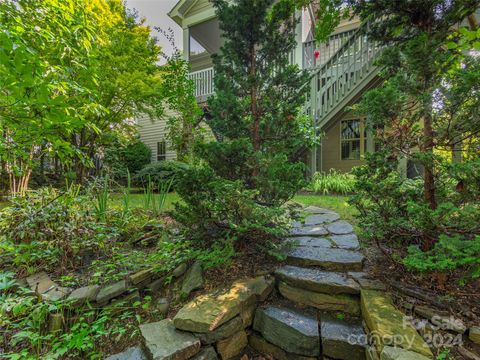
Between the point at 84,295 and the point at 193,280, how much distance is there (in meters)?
0.91

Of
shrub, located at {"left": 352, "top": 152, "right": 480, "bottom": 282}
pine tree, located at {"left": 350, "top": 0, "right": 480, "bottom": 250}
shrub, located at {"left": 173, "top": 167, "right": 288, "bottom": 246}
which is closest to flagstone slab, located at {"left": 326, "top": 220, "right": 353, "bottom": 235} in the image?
shrub, located at {"left": 352, "top": 152, "right": 480, "bottom": 282}

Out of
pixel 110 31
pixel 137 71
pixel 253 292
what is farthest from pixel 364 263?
pixel 110 31

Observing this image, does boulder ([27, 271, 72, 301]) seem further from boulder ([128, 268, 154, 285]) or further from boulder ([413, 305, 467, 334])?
boulder ([413, 305, 467, 334])

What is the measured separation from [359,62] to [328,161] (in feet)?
10.8

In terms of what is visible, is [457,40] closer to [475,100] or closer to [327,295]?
[475,100]

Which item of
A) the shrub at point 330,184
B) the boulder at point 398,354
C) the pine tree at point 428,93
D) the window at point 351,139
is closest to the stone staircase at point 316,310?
the boulder at point 398,354

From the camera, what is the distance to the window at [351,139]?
7.44 meters

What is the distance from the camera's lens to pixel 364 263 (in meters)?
1.94

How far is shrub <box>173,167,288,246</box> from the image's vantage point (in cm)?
183

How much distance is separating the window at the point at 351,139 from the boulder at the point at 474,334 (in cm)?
679

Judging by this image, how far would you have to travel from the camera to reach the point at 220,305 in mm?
1633

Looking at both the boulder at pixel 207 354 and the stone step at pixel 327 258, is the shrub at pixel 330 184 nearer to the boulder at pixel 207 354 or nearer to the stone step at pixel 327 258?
the stone step at pixel 327 258

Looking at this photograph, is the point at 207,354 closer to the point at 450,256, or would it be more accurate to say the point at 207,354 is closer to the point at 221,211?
the point at 221,211

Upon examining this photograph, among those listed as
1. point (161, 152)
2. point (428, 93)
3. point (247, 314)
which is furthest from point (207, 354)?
point (161, 152)
